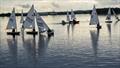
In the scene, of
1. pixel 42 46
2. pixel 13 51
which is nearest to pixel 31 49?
pixel 13 51

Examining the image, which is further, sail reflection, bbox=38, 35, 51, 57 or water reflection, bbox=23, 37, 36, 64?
sail reflection, bbox=38, 35, 51, 57

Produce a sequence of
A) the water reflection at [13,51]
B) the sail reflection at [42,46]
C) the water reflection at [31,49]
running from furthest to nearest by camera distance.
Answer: the sail reflection at [42,46]
the water reflection at [31,49]
the water reflection at [13,51]

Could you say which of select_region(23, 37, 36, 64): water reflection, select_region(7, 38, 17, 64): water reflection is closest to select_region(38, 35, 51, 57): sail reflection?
select_region(23, 37, 36, 64): water reflection

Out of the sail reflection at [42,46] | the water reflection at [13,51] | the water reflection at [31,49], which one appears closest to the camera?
the water reflection at [13,51]

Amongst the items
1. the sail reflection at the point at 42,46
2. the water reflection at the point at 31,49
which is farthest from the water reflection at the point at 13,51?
the sail reflection at the point at 42,46

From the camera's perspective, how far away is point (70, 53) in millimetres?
65500

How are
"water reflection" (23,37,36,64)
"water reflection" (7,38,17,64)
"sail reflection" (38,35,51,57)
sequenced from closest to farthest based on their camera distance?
1. "water reflection" (7,38,17,64)
2. "water reflection" (23,37,36,64)
3. "sail reflection" (38,35,51,57)

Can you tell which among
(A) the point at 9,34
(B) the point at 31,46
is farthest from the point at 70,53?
(A) the point at 9,34

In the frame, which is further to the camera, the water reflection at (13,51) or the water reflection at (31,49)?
the water reflection at (31,49)

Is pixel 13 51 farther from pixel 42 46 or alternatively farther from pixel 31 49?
pixel 42 46

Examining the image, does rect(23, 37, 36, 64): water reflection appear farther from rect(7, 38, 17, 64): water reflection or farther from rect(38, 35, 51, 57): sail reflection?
rect(7, 38, 17, 64): water reflection

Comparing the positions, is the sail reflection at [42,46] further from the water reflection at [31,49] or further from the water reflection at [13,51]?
the water reflection at [13,51]

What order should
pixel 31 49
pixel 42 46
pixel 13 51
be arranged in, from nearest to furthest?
pixel 13 51 → pixel 31 49 → pixel 42 46

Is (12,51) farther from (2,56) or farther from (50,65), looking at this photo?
(50,65)
